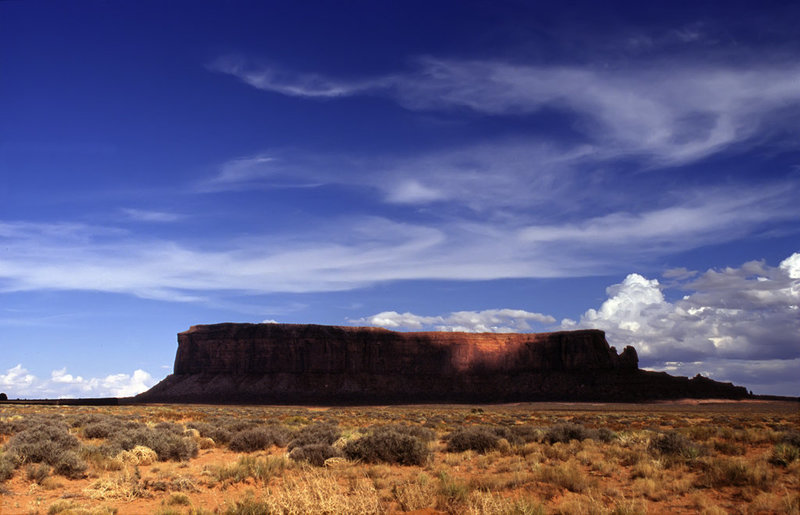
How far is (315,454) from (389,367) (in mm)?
94816

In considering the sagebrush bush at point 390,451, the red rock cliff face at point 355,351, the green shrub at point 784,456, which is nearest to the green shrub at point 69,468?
the sagebrush bush at point 390,451

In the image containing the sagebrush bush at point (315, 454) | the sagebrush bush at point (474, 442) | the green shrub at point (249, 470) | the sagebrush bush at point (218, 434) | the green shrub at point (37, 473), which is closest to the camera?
the green shrub at point (37, 473)

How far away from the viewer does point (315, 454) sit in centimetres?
1413

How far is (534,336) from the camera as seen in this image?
4250 inches

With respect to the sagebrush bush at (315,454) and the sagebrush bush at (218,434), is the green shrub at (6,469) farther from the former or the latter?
the sagebrush bush at (218,434)

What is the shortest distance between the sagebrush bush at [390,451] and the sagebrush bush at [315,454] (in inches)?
15.5

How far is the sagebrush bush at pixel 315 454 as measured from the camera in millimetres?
13969

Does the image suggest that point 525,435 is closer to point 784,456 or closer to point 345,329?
point 784,456

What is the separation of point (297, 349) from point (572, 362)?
176 feet

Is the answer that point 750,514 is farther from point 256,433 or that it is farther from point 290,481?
point 256,433

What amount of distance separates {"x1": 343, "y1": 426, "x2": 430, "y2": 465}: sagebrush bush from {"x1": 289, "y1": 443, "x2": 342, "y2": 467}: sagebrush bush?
0.39m

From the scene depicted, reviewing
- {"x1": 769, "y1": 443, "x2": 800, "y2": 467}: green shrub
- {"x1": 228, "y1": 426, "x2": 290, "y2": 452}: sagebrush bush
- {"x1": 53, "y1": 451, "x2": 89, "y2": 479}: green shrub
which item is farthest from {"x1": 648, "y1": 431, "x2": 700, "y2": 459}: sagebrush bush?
{"x1": 53, "y1": 451, "x2": 89, "y2": 479}: green shrub

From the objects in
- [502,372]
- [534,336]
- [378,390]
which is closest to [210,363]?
[378,390]

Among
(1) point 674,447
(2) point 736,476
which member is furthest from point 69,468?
(1) point 674,447
